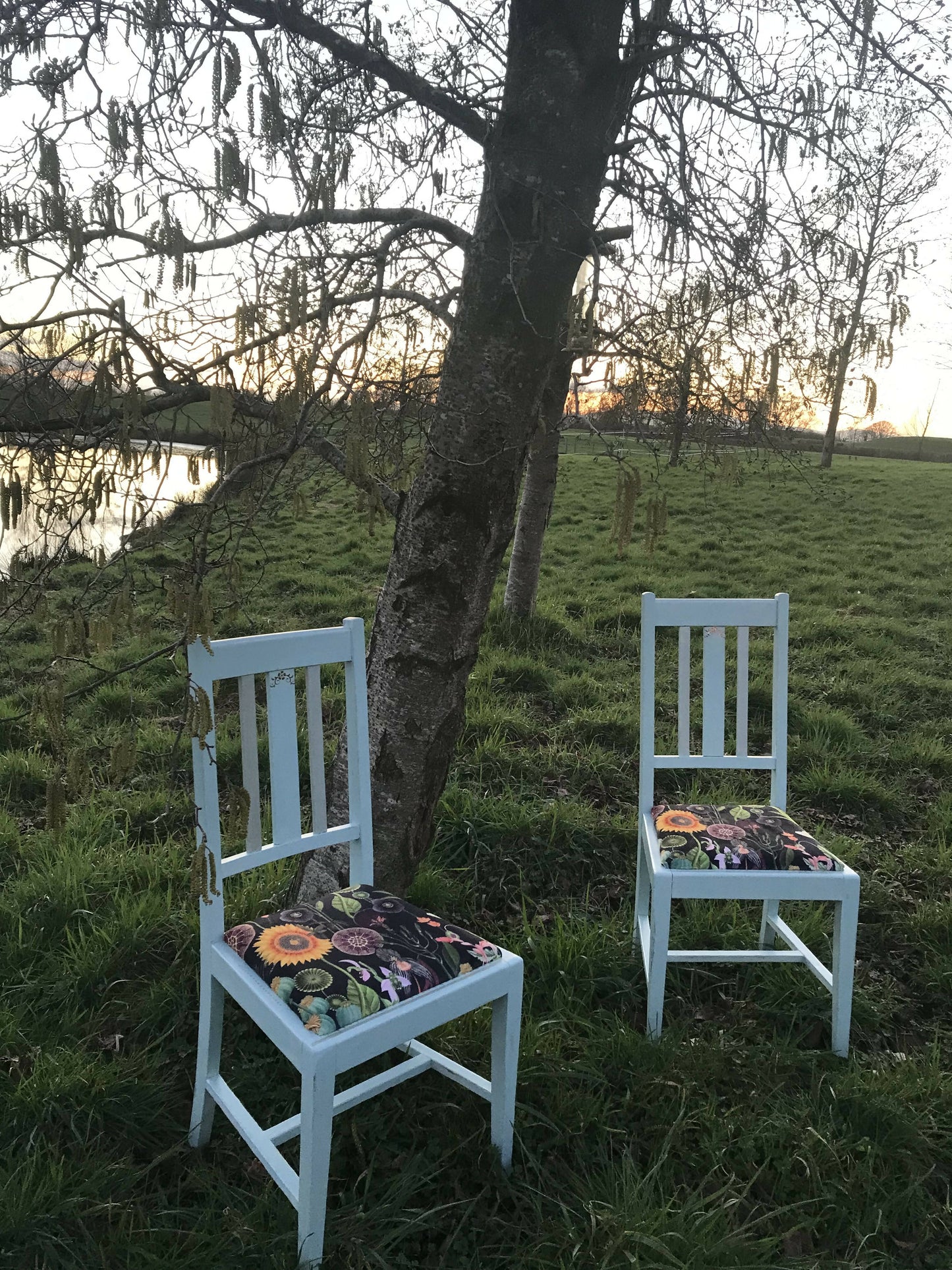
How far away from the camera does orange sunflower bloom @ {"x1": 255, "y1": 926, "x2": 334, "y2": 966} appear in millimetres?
1805

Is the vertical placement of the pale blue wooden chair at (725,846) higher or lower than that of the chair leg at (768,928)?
higher

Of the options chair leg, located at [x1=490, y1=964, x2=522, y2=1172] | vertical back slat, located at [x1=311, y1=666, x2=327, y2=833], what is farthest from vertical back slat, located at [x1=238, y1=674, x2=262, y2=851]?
chair leg, located at [x1=490, y1=964, x2=522, y2=1172]

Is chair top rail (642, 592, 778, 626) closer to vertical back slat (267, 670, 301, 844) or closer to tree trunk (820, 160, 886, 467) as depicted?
tree trunk (820, 160, 886, 467)

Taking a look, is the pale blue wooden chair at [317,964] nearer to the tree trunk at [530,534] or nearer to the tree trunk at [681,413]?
the tree trunk at [681,413]

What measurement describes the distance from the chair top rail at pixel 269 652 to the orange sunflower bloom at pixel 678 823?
108 cm

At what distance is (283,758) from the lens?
81.5 inches

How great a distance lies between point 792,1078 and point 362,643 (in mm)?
1656

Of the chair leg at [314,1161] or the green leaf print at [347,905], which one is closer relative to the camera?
the chair leg at [314,1161]

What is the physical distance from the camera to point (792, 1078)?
2.31 m

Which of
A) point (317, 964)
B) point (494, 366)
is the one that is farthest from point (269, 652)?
point (494, 366)

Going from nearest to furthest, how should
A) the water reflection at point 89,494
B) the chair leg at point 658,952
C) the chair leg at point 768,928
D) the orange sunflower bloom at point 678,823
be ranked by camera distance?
the water reflection at point 89,494 < the chair leg at point 658,952 < the orange sunflower bloom at point 678,823 < the chair leg at point 768,928

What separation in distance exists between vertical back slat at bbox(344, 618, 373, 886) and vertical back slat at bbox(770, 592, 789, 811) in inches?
50.5

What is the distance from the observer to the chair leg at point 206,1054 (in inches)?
77.7

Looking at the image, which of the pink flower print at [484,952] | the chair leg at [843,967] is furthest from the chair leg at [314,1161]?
the chair leg at [843,967]
